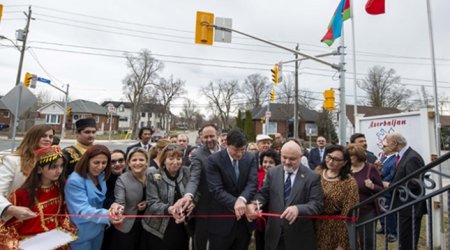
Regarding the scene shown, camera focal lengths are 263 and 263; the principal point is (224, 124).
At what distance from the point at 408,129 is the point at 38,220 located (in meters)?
6.15

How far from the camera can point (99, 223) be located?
9.18 ft

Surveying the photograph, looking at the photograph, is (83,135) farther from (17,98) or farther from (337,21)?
(337,21)

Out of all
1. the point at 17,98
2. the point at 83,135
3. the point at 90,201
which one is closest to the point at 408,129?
the point at 90,201

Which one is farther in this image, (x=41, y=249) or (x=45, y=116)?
(x=45, y=116)

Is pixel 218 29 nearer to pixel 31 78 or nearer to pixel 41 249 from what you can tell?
pixel 41 249

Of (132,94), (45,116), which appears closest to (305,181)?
(132,94)

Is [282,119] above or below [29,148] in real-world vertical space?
above

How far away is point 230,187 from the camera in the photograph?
3.10 metres

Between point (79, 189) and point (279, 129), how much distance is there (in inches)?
1979

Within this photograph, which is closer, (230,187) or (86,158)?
(86,158)

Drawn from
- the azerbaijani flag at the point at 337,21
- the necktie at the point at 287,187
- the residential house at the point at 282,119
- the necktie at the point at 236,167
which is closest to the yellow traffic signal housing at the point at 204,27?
the azerbaijani flag at the point at 337,21

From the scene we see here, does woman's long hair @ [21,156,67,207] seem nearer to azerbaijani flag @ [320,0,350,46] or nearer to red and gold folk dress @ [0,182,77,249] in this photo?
red and gold folk dress @ [0,182,77,249]

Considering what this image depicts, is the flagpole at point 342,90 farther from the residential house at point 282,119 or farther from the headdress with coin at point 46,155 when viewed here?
the residential house at point 282,119

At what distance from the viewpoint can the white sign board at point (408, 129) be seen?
4.82 metres
